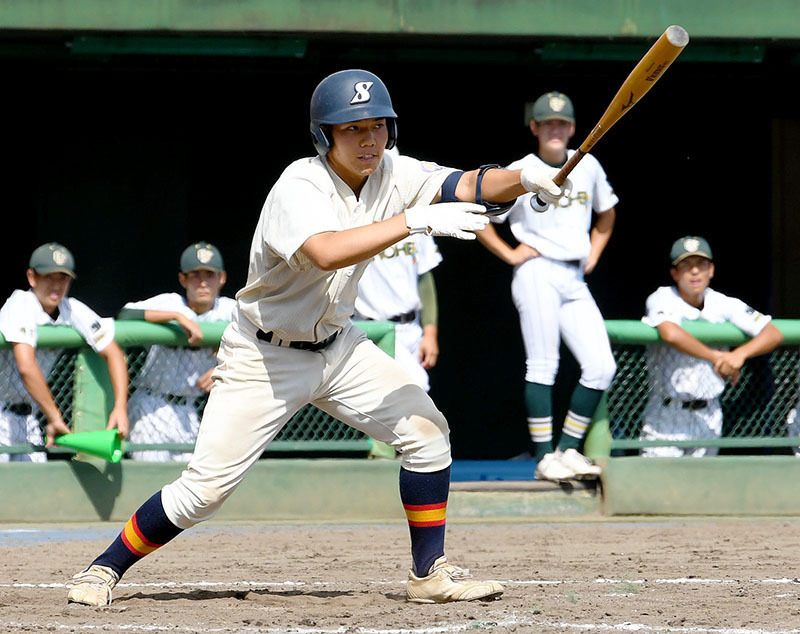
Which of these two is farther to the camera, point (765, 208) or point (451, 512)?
point (765, 208)

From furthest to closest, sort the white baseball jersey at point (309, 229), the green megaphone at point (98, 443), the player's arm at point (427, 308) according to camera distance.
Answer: the player's arm at point (427, 308)
the green megaphone at point (98, 443)
the white baseball jersey at point (309, 229)

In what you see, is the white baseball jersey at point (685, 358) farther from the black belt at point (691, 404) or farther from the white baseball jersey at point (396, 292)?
the white baseball jersey at point (396, 292)

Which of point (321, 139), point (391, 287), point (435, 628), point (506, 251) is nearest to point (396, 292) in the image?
point (391, 287)

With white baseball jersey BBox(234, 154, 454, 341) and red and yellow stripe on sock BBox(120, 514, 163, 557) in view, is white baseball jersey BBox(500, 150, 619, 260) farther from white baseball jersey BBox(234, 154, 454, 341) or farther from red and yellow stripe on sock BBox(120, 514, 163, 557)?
red and yellow stripe on sock BBox(120, 514, 163, 557)

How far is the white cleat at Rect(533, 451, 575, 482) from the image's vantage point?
588cm

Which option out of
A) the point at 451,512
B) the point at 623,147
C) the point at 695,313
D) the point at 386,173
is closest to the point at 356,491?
the point at 451,512

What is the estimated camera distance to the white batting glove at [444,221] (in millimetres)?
3354

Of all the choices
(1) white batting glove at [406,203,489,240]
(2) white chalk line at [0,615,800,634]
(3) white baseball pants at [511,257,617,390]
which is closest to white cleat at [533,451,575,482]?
(3) white baseball pants at [511,257,617,390]

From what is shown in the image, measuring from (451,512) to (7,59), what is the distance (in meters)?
3.57

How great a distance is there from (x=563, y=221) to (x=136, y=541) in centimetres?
286

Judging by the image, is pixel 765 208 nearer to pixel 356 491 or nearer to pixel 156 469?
pixel 356 491

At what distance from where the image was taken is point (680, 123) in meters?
8.46

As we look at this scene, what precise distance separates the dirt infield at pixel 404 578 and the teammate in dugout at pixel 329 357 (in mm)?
216

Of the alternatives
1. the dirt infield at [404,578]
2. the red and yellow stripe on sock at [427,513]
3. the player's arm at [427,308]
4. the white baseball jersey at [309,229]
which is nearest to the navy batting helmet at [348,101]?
→ the white baseball jersey at [309,229]
